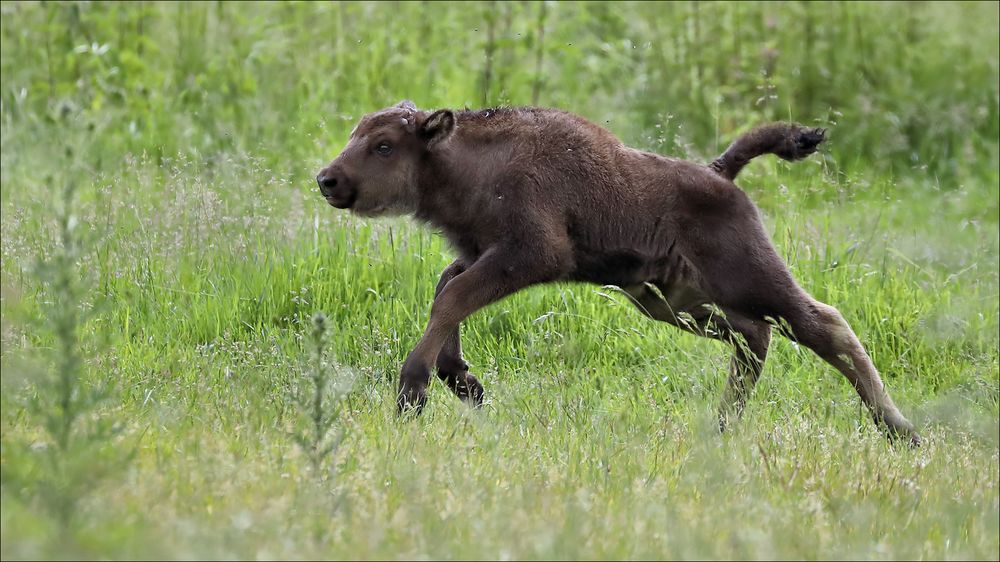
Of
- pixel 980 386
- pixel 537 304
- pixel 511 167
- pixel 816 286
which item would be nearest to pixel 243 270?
pixel 537 304

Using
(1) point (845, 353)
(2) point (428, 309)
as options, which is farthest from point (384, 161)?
(1) point (845, 353)

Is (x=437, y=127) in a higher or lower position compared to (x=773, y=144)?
higher

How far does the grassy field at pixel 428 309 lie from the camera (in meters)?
4.07

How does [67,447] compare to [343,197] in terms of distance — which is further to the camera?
[343,197]

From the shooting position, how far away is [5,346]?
482 cm

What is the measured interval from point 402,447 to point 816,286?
11.8 feet

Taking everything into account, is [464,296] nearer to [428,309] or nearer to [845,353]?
[428,309]

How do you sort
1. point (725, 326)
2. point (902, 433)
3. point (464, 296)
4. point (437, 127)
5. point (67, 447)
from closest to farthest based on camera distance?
point (67, 447) < point (464, 296) < point (437, 127) < point (902, 433) < point (725, 326)

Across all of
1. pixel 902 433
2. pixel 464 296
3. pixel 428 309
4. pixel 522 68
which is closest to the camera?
pixel 464 296

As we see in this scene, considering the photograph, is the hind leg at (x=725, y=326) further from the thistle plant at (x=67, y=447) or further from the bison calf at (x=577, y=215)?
the thistle plant at (x=67, y=447)

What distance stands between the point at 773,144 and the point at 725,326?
0.89 meters

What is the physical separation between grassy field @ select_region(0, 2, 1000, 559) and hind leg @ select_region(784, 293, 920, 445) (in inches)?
5.6

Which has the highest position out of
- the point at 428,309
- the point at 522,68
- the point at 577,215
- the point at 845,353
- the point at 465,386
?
the point at 577,215

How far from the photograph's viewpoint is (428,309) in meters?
7.50
